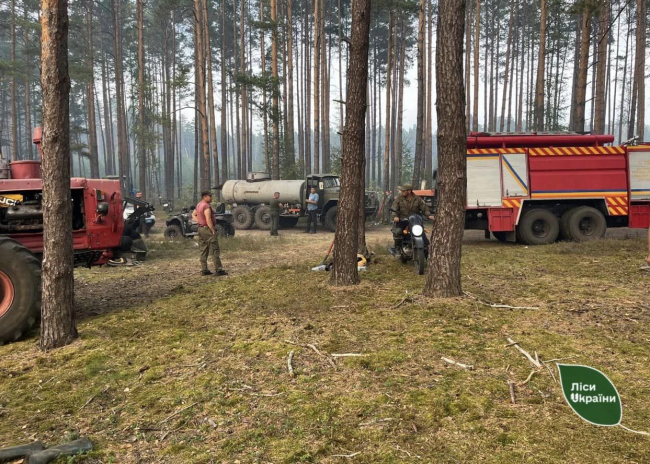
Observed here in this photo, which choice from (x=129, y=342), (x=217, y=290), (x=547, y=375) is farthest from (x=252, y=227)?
(x=547, y=375)

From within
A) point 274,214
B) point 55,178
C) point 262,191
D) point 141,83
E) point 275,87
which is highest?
point 141,83

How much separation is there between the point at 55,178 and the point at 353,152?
157 inches

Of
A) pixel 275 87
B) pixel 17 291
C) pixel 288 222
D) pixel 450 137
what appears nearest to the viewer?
pixel 17 291

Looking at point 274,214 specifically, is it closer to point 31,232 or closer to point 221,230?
point 221,230

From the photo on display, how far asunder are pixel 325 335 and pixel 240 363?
102 centimetres

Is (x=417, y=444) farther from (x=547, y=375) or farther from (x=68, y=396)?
(x=68, y=396)

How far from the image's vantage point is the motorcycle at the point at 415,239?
7.28 meters

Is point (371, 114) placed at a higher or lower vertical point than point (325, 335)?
higher

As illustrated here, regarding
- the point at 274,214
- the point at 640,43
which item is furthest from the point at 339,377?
the point at 640,43

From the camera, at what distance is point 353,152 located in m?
6.62

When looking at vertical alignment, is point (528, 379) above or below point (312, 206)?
below

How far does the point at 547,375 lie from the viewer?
344cm

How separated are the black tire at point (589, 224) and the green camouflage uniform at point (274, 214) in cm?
995

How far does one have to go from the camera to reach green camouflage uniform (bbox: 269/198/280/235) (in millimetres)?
16484
